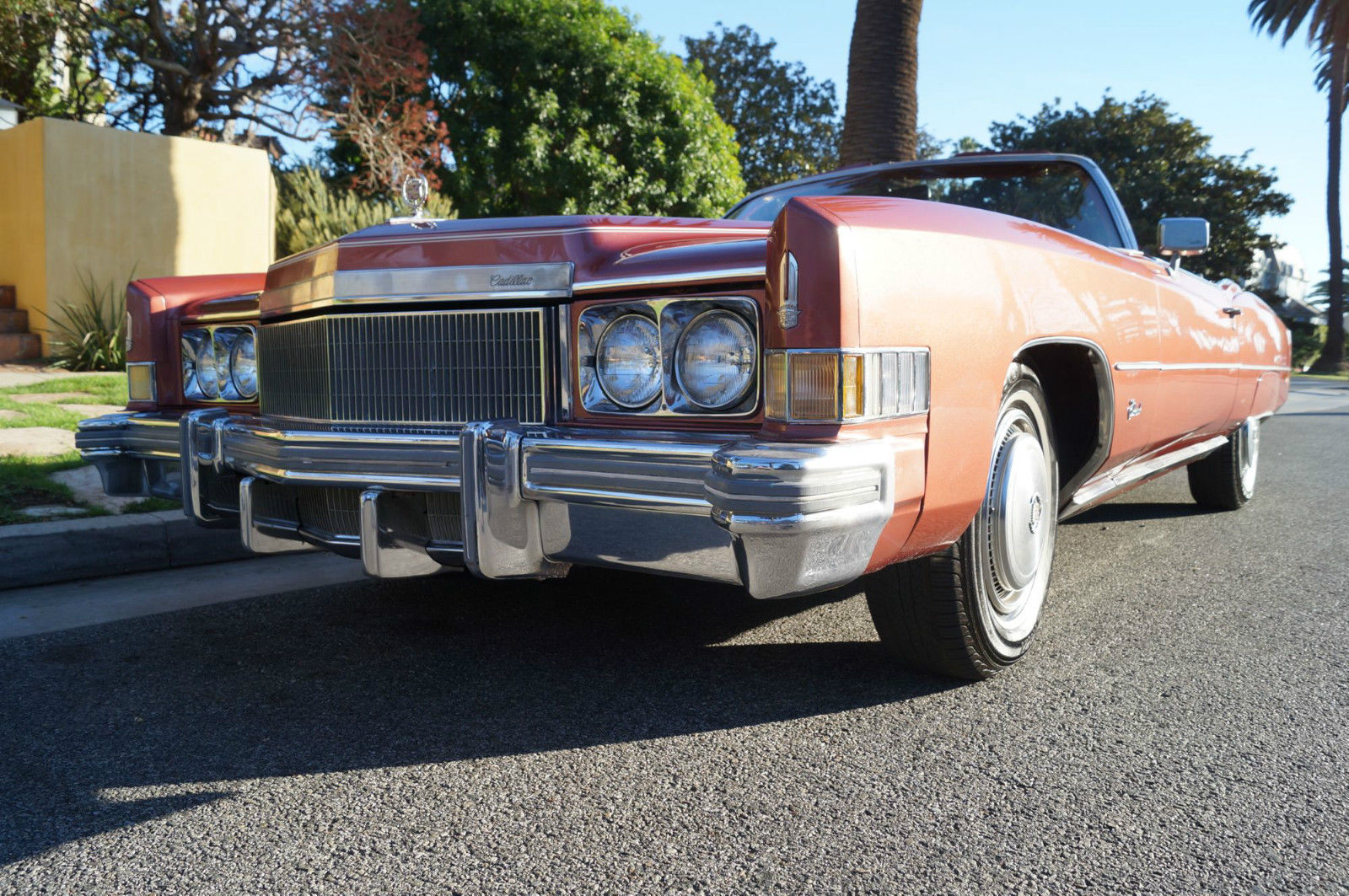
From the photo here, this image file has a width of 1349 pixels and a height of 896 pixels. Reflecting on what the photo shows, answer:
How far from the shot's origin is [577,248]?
8.50 feet

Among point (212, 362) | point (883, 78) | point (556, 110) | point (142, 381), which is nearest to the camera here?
point (212, 362)

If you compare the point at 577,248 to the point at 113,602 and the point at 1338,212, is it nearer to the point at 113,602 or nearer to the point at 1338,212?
the point at 113,602

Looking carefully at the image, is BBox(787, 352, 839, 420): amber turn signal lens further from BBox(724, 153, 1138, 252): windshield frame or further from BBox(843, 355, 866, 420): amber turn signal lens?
BBox(724, 153, 1138, 252): windshield frame

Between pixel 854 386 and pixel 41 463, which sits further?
pixel 41 463

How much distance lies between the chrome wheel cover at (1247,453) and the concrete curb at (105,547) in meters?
4.68

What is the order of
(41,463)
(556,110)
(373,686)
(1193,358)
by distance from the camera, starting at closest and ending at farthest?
(373,686) < (1193,358) < (41,463) < (556,110)

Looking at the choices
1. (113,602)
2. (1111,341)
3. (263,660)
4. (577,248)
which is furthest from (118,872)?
(1111,341)

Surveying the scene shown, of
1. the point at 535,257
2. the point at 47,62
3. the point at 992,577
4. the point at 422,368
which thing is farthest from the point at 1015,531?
the point at 47,62

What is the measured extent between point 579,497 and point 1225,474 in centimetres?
427

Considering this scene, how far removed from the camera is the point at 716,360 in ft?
7.86

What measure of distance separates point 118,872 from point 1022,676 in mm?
→ 2121

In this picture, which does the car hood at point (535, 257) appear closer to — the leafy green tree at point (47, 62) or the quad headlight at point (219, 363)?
the quad headlight at point (219, 363)

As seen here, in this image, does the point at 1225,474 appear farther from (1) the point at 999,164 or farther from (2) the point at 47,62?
(2) the point at 47,62

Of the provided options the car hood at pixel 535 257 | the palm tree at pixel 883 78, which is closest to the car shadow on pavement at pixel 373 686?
the car hood at pixel 535 257
